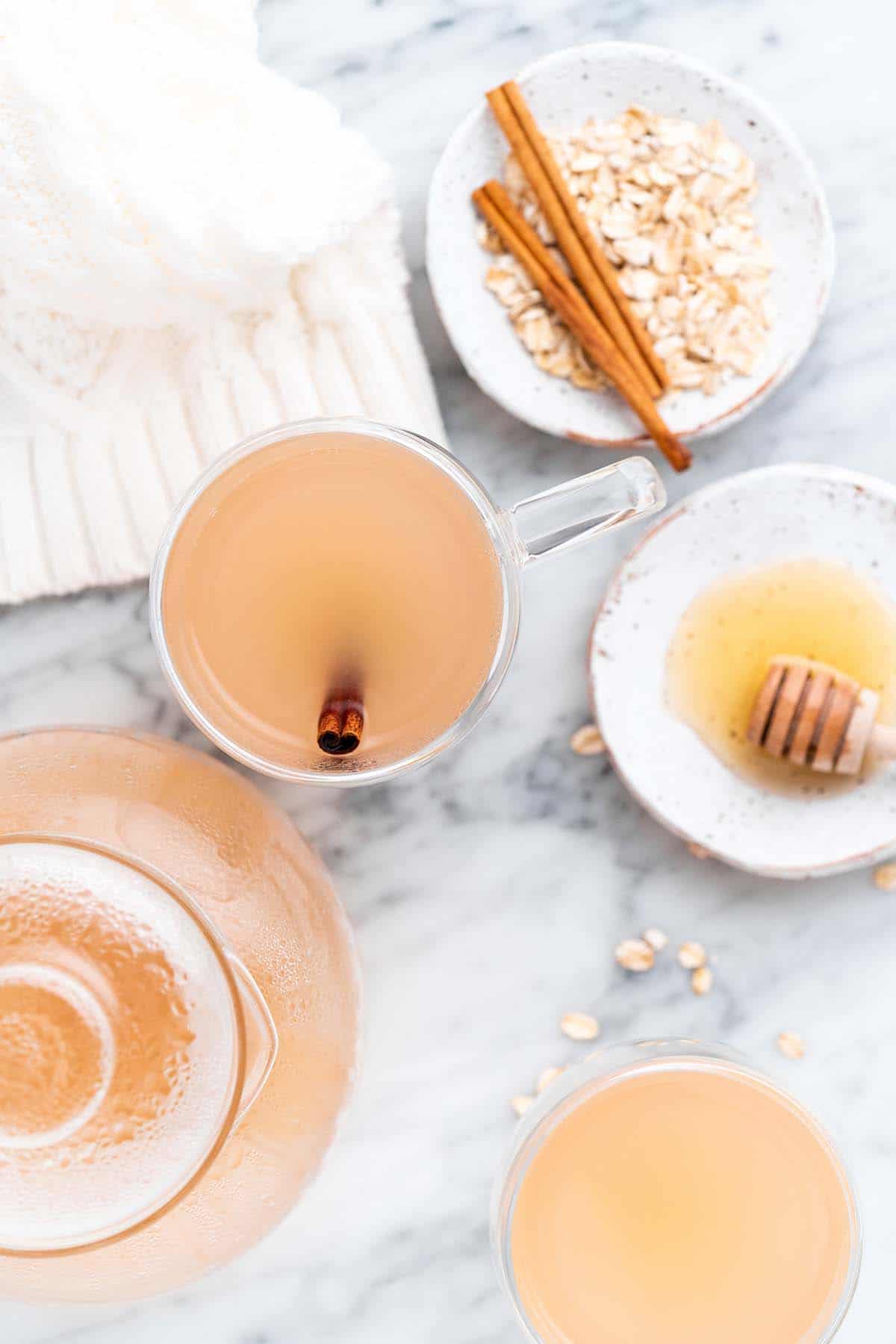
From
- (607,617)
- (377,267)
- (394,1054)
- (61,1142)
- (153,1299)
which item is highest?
(377,267)

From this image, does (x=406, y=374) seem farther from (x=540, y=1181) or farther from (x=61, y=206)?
(x=540, y=1181)

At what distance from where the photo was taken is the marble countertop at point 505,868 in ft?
3.74

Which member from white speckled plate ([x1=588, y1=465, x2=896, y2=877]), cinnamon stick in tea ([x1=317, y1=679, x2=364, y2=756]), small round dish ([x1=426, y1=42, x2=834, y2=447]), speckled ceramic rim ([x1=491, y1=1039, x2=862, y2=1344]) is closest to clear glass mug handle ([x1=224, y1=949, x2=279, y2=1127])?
cinnamon stick in tea ([x1=317, y1=679, x2=364, y2=756])

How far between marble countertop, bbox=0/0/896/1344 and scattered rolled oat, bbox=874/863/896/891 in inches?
0.4

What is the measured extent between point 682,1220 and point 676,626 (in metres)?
0.50

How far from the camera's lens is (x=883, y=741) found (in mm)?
1076

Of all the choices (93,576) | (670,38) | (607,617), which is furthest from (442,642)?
(670,38)

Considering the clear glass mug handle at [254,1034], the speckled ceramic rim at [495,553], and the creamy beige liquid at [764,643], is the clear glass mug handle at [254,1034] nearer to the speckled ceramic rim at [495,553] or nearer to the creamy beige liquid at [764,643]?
the speckled ceramic rim at [495,553]

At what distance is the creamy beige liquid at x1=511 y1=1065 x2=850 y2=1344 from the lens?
97cm

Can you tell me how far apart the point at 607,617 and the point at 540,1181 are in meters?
0.47

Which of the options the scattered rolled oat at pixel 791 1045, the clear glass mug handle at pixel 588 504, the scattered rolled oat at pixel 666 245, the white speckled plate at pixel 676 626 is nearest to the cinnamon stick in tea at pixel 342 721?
the clear glass mug handle at pixel 588 504

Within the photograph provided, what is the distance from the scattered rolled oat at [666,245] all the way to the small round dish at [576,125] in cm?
1

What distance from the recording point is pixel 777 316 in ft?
3.62

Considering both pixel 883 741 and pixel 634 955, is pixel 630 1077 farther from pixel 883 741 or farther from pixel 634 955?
pixel 883 741
